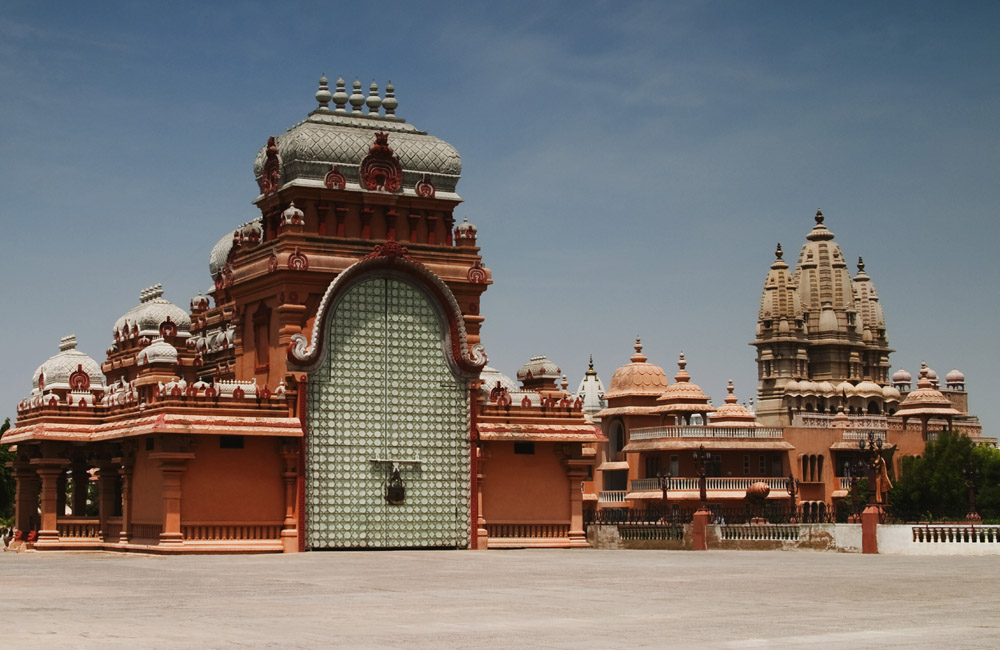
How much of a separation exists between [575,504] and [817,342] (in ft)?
180

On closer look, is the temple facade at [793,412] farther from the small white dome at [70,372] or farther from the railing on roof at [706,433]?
the small white dome at [70,372]

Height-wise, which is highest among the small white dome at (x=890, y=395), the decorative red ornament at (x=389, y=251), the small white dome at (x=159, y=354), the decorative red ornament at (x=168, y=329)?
the small white dome at (x=890, y=395)

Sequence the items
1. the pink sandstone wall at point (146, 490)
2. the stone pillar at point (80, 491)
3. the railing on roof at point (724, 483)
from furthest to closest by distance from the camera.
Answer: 1. the railing on roof at point (724, 483)
2. the stone pillar at point (80, 491)
3. the pink sandstone wall at point (146, 490)

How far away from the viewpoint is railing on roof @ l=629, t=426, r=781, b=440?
75.7 meters

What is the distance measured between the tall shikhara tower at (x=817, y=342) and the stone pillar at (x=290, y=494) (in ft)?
182

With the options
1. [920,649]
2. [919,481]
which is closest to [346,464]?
[920,649]

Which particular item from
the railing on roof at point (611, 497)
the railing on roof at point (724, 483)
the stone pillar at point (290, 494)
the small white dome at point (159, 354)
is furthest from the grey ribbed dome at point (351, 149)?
the railing on roof at point (611, 497)

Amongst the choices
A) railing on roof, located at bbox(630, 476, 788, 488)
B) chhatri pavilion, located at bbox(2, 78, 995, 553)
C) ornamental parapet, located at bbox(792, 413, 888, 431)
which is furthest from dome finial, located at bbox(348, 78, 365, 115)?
ornamental parapet, located at bbox(792, 413, 888, 431)

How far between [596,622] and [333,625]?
3.12 m

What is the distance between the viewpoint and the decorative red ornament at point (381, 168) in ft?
143

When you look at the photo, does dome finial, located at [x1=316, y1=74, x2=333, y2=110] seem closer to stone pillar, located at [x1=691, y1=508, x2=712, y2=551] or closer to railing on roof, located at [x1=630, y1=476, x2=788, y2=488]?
stone pillar, located at [x1=691, y1=508, x2=712, y2=551]

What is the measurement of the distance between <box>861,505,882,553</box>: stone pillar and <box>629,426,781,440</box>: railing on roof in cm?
3894

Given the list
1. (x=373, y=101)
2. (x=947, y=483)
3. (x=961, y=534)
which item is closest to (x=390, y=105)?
(x=373, y=101)

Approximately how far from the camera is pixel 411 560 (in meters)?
34.5
